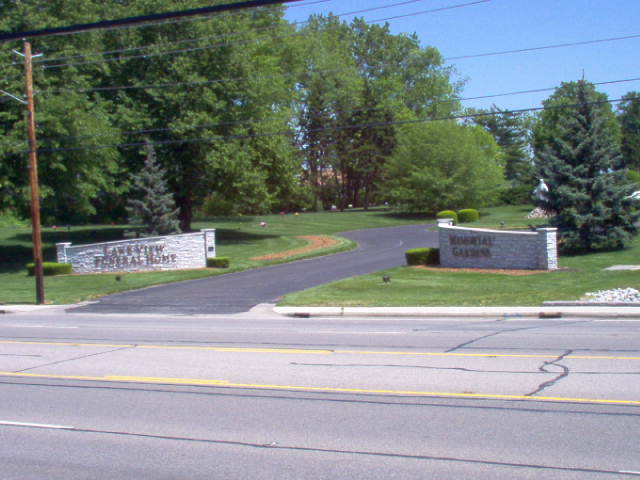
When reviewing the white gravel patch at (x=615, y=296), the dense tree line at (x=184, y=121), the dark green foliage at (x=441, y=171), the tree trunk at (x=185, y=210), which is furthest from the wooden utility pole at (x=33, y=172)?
the dark green foliage at (x=441, y=171)

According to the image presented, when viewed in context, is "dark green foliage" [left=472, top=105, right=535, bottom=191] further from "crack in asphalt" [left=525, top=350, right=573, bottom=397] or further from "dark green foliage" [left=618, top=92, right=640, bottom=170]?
"crack in asphalt" [left=525, top=350, right=573, bottom=397]

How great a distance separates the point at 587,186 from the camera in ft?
91.0

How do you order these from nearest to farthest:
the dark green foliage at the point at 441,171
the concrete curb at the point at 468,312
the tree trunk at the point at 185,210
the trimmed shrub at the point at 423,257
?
the concrete curb at the point at 468,312 → the trimmed shrub at the point at 423,257 → the tree trunk at the point at 185,210 → the dark green foliage at the point at 441,171

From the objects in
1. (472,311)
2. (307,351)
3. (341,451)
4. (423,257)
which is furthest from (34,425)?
(423,257)

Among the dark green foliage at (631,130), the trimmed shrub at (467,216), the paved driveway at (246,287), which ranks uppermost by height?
the dark green foliage at (631,130)

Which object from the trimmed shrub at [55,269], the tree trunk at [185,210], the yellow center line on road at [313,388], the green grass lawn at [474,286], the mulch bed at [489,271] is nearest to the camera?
the yellow center line on road at [313,388]

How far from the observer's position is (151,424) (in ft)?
25.6

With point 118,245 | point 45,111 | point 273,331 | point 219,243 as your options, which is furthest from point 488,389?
point 219,243

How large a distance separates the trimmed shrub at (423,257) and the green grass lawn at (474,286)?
150 cm

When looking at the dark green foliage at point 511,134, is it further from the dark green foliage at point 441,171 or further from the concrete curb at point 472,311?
the concrete curb at point 472,311

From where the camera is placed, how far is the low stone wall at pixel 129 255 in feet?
102

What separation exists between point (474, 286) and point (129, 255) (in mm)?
16692

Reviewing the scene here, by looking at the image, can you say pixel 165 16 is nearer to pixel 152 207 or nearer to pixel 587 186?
pixel 587 186

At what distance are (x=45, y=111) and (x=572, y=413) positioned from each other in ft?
103
